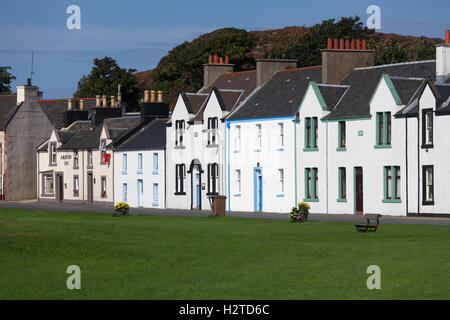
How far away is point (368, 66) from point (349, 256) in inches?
1617

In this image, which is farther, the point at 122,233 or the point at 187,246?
the point at 122,233

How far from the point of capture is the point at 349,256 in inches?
1147

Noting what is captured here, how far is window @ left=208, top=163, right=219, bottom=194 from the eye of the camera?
72500 millimetres

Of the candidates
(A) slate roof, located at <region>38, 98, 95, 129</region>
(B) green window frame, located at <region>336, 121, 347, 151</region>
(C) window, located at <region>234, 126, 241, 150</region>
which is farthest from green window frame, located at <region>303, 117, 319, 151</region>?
(A) slate roof, located at <region>38, 98, 95, 129</region>

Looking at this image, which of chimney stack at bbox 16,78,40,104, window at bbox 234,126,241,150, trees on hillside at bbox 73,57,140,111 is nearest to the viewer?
window at bbox 234,126,241,150

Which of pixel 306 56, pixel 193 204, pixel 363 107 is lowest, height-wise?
pixel 193 204

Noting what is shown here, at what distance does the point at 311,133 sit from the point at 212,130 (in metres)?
11.3

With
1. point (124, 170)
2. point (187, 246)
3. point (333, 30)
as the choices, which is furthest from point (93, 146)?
point (187, 246)

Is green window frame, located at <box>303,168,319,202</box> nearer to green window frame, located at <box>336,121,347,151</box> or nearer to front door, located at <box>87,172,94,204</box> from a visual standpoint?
green window frame, located at <box>336,121,347,151</box>

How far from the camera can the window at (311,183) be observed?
63.6 m

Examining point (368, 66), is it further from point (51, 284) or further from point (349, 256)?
point (51, 284)

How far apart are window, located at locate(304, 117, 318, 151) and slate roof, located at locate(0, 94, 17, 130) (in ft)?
139

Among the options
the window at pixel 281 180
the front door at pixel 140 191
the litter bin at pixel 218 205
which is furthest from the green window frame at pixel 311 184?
the front door at pixel 140 191

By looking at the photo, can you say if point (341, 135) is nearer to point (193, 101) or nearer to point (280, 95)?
point (280, 95)
